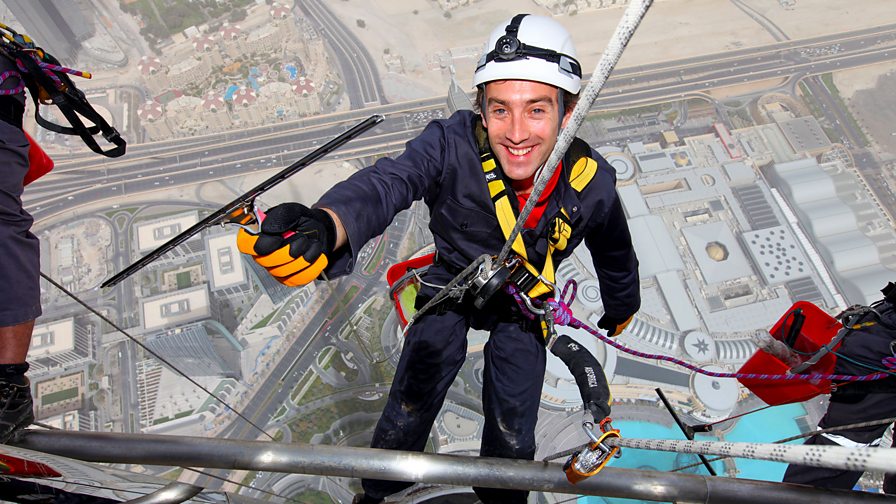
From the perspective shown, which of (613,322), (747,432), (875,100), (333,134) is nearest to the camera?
(613,322)

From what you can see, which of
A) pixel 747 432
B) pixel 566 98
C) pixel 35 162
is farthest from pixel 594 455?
pixel 747 432

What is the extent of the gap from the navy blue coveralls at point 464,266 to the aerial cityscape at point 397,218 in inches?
266

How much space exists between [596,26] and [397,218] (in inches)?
391

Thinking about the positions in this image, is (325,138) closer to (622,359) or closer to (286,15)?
(286,15)

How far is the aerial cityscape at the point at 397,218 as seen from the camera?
12.8 m

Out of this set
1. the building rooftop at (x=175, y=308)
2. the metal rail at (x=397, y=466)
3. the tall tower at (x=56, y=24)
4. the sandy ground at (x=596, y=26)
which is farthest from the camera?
the sandy ground at (x=596, y=26)

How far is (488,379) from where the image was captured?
4.88 m

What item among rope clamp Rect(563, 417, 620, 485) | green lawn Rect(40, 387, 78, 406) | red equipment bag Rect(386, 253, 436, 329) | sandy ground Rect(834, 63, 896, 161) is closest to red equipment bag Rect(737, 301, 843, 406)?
rope clamp Rect(563, 417, 620, 485)

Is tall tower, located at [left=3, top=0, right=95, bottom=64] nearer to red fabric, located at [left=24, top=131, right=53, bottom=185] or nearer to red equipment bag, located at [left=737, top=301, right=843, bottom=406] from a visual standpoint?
red fabric, located at [left=24, top=131, right=53, bottom=185]

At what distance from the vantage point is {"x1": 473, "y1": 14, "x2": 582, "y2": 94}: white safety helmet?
3.73 m

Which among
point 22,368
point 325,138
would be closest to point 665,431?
point 22,368

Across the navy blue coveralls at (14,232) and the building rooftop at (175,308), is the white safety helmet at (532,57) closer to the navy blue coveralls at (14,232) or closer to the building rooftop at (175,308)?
the navy blue coveralls at (14,232)

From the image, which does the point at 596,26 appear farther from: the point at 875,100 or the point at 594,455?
the point at 594,455

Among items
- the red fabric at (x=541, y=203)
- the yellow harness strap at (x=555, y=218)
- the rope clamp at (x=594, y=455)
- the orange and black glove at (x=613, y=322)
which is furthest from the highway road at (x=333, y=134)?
the rope clamp at (x=594, y=455)
